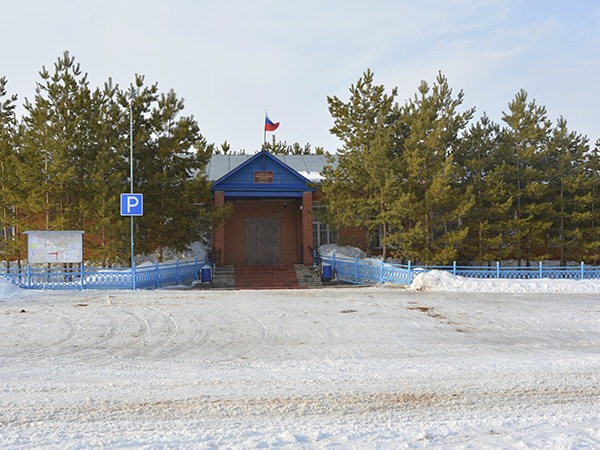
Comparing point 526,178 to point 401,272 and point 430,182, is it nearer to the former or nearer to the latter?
point 430,182

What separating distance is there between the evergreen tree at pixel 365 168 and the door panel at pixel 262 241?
3519mm

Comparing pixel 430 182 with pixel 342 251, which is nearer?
pixel 430 182

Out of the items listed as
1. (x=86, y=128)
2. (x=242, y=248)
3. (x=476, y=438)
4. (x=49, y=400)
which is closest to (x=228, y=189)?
(x=242, y=248)

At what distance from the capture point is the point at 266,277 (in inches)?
885

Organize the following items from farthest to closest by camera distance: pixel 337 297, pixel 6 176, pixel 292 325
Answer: pixel 6 176 < pixel 337 297 < pixel 292 325

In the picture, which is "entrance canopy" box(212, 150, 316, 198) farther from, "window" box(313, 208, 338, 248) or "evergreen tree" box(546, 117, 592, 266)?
"evergreen tree" box(546, 117, 592, 266)

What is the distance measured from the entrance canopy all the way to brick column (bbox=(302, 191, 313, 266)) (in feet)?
1.22

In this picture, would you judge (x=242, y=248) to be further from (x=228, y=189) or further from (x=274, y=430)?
(x=274, y=430)

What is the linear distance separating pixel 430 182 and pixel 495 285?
283 inches

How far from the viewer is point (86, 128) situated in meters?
21.4

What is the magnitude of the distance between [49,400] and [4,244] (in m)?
20.1

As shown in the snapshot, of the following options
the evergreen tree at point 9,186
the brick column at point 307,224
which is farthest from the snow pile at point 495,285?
the evergreen tree at point 9,186

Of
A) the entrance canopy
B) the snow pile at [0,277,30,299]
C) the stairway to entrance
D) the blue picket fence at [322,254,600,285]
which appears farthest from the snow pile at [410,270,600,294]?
the snow pile at [0,277,30,299]

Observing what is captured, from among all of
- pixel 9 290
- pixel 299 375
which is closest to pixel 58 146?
pixel 9 290
